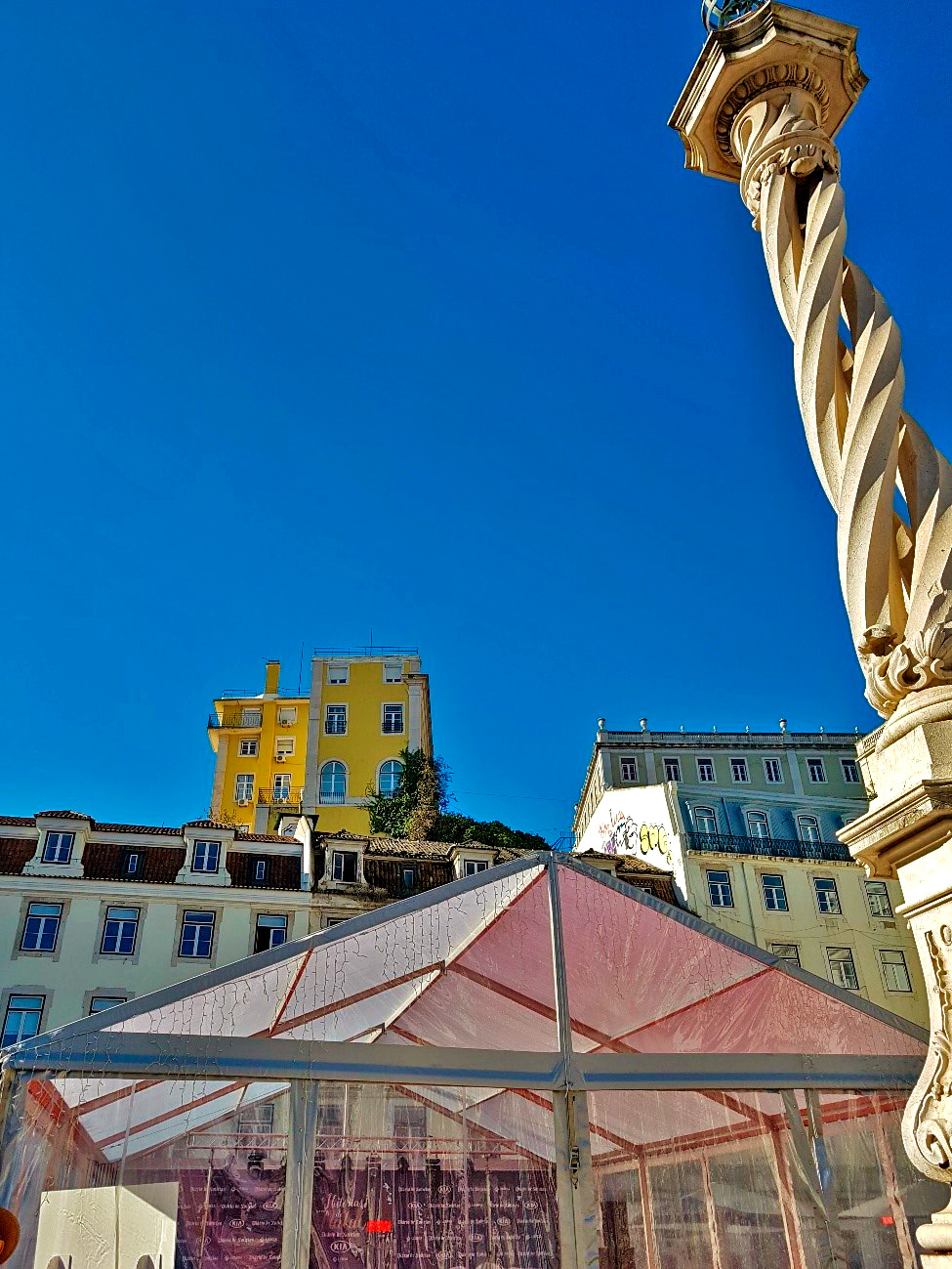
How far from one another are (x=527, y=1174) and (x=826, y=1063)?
182 centimetres

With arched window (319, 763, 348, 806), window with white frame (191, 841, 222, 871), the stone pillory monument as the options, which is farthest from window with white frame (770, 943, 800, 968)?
the stone pillory monument

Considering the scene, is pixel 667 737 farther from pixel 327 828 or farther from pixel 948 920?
pixel 948 920

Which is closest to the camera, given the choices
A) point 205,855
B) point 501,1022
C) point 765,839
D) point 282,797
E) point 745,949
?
point 745,949

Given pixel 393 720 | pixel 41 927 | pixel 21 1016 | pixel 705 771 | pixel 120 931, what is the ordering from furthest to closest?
1. pixel 393 720
2. pixel 705 771
3. pixel 120 931
4. pixel 41 927
5. pixel 21 1016

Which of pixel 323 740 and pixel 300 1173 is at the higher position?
pixel 323 740

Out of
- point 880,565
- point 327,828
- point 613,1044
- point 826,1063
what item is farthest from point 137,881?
point 880,565

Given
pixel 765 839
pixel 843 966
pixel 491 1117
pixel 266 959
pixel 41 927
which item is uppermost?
pixel 765 839

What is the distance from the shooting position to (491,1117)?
5.38m

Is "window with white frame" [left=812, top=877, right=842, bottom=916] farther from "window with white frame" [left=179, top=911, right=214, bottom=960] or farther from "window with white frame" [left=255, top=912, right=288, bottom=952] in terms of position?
"window with white frame" [left=179, top=911, right=214, bottom=960]

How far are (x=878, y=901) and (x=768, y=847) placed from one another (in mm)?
3855

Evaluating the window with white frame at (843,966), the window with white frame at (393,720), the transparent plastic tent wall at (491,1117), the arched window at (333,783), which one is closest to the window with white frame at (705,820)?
the window with white frame at (843,966)

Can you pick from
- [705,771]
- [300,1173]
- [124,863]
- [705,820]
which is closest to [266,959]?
[300,1173]

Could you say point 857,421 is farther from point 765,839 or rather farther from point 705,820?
point 765,839

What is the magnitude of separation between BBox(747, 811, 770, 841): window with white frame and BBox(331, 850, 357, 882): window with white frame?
1359cm
